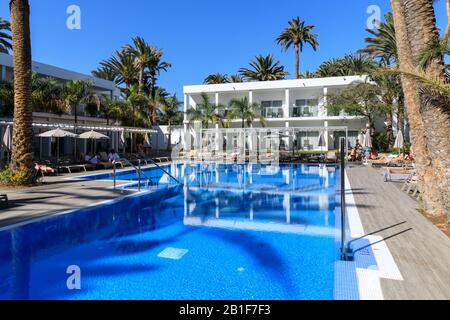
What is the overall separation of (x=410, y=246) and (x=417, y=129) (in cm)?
348

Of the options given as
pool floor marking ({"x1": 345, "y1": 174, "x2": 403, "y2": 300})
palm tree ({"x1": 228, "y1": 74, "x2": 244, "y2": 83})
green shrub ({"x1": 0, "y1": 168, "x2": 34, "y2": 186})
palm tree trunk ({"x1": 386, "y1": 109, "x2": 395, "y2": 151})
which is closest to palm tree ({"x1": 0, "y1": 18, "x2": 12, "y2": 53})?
green shrub ({"x1": 0, "y1": 168, "x2": 34, "y2": 186})

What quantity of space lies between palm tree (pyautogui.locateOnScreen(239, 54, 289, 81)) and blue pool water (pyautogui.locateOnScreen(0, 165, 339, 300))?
35.1 meters

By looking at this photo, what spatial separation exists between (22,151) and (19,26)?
461 centimetres

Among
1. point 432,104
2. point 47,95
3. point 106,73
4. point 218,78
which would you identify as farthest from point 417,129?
point 218,78

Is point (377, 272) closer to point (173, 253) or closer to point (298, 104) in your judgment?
point (173, 253)

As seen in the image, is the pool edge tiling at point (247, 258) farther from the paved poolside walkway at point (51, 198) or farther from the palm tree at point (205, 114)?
the palm tree at point (205, 114)

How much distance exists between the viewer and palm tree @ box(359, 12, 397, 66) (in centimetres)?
2483

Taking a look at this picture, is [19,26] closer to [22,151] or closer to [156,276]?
[22,151]

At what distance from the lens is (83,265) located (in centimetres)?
507

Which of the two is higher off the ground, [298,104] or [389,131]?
[298,104]

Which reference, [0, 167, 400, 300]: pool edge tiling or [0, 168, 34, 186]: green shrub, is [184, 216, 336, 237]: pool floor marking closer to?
[0, 167, 400, 300]: pool edge tiling

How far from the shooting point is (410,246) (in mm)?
5090

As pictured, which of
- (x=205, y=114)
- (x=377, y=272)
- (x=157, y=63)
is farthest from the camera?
(x=157, y=63)
